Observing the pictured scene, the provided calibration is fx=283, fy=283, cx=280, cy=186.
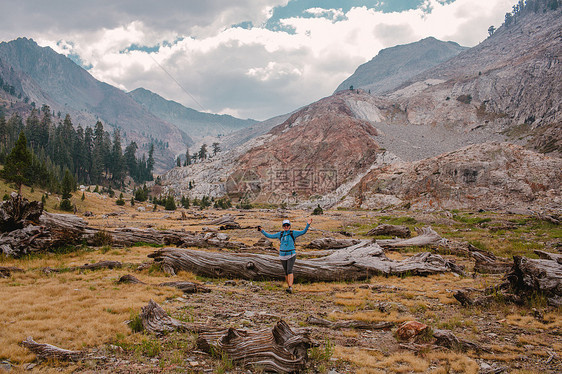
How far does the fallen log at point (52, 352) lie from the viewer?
5.10 meters

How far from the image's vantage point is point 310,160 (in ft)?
391

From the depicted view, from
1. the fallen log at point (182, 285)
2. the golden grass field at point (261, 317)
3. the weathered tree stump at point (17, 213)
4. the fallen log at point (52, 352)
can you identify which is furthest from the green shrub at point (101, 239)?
the fallen log at point (52, 352)

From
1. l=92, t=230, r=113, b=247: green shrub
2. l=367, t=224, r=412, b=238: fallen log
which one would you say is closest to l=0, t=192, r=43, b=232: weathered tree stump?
l=92, t=230, r=113, b=247: green shrub

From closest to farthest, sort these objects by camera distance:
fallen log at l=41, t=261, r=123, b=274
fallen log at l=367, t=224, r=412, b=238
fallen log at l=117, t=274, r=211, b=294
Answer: fallen log at l=117, t=274, r=211, b=294, fallen log at l=41, t=261, r=123, b=274, fallen log at l=367, t=224, r=412, b=238

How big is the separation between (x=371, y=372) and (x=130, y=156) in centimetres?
16404

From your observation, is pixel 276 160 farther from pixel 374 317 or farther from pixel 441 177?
pixel 374 317

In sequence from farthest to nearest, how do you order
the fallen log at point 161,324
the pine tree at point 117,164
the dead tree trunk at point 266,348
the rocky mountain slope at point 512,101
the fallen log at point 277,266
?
1. the pine tree at point 117,164
2. the rocky mountain slope at point 512,101
3. the fallen log at point 277,266
4. the fallen log at point 161,324
5. the dead tree trunk at point 266,348

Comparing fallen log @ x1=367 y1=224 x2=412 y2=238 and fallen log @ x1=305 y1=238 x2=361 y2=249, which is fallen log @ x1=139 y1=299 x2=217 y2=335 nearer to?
fallen log @ x1=305 y1=238 x2=361 y2=249

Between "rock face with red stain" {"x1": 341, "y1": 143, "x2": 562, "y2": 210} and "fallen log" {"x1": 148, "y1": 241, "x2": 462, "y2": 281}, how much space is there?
4028 centimetres

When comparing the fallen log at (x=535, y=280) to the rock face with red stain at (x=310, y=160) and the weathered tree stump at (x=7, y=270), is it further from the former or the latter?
the rock face with red stain at (x=310, y=160)

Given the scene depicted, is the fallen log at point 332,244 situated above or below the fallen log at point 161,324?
below

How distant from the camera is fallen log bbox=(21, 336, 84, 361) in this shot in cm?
510

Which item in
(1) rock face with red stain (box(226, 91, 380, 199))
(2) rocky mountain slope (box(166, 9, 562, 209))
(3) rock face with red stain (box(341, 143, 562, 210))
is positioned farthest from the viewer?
(1) rock face with red stain (box(226, 91, 380, 199))

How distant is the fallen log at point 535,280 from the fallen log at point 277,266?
4.22 m
